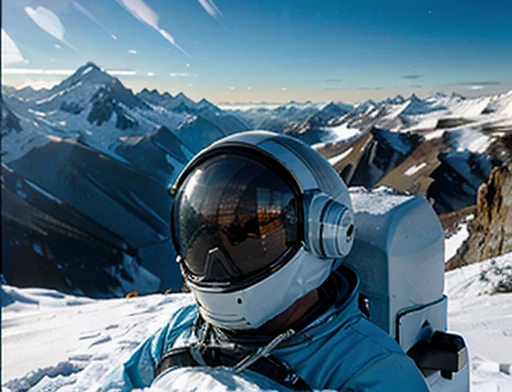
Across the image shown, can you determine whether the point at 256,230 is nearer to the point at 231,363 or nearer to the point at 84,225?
the point at 231,363

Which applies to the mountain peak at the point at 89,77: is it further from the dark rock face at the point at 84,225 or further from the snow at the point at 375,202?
the snow at the point at 375,202

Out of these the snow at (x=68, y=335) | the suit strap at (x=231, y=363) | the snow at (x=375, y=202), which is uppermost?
the snow at (x=375, y=202)

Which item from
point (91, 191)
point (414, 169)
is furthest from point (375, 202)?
point (91, 191)

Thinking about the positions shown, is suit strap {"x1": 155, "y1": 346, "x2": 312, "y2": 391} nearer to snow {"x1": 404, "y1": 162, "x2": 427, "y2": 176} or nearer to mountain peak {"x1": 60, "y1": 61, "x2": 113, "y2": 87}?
snow {"x1": 404, "y1": 162, "x2": 427, "y2": 176}

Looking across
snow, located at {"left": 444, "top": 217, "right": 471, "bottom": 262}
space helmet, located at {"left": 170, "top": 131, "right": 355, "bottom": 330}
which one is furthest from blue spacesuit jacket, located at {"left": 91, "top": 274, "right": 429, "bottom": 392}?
snow, located at {"left": 444, "top": 217, "right": 471, "bottom": 262}

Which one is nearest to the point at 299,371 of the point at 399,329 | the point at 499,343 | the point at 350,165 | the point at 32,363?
A: the point at 399,329

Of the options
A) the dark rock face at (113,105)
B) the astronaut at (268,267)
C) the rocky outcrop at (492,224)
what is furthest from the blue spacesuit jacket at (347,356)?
the dark rock face at (113,105)

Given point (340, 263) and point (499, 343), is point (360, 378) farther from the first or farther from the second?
point (499, 343)
